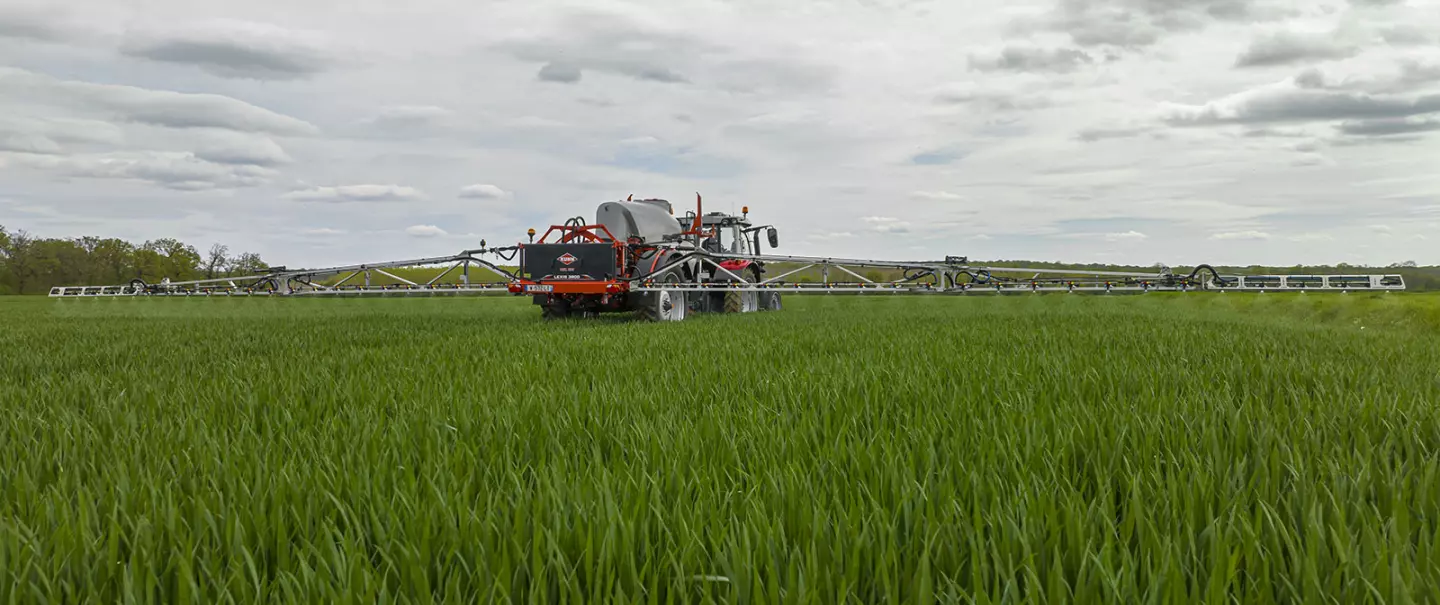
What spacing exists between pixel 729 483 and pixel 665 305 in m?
10.9

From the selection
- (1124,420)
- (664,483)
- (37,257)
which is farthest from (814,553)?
(37,257)

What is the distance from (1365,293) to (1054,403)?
1410 centimetres

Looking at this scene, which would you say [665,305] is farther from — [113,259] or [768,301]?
[113,259]

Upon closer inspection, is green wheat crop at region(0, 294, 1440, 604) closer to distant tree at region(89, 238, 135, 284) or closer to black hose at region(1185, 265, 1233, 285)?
black hose at region(1185, 265, 1233, 285)

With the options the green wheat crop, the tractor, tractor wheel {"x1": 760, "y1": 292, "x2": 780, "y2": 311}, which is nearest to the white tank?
the tractor

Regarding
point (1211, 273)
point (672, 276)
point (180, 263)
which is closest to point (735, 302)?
point (672, 276)

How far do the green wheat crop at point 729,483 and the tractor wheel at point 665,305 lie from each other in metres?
7.16

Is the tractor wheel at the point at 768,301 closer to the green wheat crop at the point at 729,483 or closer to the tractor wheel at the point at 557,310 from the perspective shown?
the tractor wheel at the point at 557,310

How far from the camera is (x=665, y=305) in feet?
43.2

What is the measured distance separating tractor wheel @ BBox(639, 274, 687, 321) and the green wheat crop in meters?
7.16

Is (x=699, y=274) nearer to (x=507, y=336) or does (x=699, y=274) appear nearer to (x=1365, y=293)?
(x=507, y=336)

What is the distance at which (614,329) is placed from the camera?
33.3 ft

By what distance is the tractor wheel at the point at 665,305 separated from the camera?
42.5 ft

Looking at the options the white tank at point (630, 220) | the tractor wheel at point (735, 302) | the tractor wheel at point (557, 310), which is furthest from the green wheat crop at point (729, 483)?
the tractor wheel at point (735, 302)
